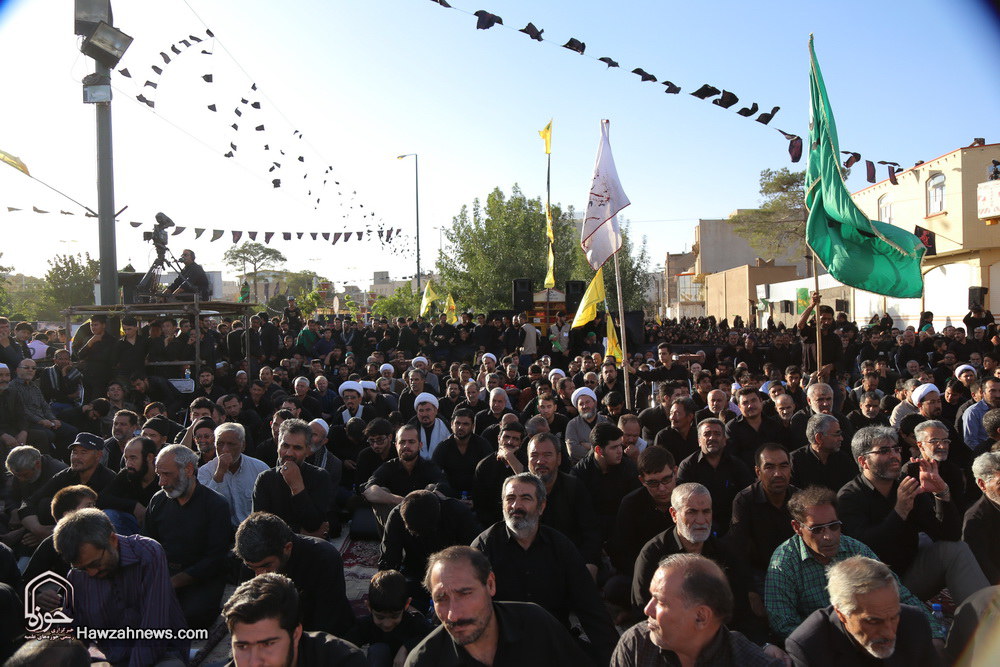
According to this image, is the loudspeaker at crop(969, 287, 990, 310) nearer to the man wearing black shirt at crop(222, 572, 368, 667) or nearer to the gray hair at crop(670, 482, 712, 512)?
the gray hair at crop(670, 482, 712, 512)

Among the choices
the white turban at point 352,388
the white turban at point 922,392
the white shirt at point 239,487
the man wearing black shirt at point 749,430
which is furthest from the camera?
the white turban at point 352,388

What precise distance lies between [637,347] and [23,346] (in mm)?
12094

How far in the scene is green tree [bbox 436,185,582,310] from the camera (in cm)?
3591

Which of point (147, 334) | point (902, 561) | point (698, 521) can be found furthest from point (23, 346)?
point (902, 561)

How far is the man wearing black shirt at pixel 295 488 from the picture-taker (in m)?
5.50

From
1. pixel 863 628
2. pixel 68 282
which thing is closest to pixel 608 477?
pixel 863 628

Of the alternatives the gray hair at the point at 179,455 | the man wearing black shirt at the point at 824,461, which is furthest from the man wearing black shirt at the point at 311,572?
the man wearing black shirt at the point at 824,461

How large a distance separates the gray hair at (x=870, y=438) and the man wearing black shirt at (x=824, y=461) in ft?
2.78

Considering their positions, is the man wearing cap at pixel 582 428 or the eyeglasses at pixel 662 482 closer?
the eyeglasses at pixel 662 482

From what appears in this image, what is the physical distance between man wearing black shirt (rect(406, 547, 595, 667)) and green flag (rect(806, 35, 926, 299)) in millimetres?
6170

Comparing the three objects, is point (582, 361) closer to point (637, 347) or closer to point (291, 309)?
point (637, 347)

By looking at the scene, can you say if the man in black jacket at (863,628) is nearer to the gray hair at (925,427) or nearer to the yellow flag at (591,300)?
the gray hair at (925,427)

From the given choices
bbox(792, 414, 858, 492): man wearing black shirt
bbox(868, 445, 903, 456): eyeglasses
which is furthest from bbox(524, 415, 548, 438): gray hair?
bbox(868, 445, 903, 456): eyeglasses

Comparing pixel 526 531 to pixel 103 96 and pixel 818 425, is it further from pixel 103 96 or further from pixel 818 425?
pixel 103 96
